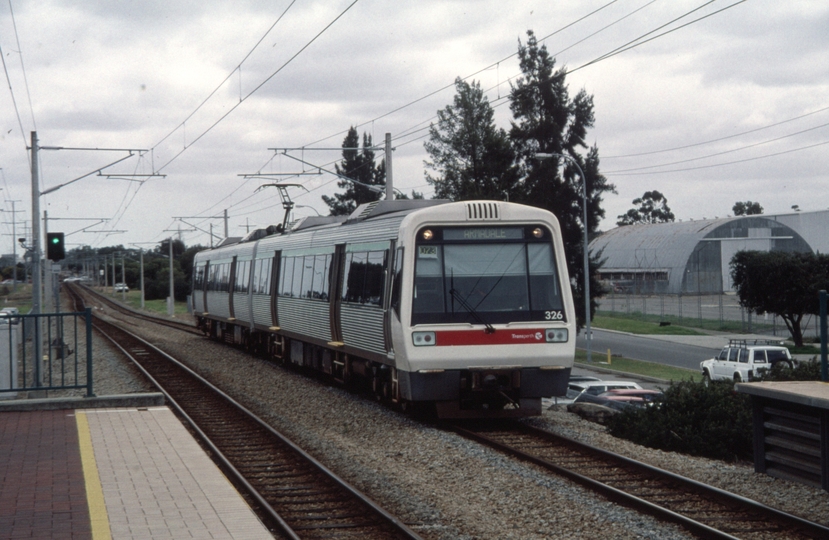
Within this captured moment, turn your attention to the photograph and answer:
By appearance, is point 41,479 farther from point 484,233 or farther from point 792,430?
point 792,430

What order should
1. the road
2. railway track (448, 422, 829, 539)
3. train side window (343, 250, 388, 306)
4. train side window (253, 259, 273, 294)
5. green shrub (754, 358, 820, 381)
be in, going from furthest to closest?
the road
train side window (253, 259, 273, 294)
green shrub (754, 358, 820, 381)
train side window (343, 250, 388, 306)
railway track (448, 422, 829, 539)

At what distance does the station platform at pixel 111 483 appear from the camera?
304 inches

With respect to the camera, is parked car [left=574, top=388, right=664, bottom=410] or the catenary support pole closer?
the catenary support pole

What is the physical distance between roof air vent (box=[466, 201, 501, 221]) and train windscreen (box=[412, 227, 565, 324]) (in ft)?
0.54

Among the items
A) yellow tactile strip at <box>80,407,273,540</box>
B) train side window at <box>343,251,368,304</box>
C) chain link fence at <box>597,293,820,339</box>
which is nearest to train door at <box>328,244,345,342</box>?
train side window at <box>343,251,368,304</box>

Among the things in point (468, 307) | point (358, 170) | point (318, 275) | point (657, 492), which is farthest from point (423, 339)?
point (358, 170)

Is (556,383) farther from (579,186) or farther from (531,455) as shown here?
(579,186)

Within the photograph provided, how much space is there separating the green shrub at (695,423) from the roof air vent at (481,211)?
152 inches

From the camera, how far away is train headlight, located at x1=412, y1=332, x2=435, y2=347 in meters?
13.4

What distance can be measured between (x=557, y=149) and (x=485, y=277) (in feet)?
134

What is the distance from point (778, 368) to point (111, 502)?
1280 cm

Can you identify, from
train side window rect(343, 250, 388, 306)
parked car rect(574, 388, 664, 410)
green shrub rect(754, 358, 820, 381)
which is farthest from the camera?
parked car rect(574, 388, 664, 410)

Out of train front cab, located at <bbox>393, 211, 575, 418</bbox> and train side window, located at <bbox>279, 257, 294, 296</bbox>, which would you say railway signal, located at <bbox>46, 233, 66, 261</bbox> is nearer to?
train side window, located at <bbox>279, 257, 294, 296</bbox>

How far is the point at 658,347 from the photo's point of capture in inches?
2095
